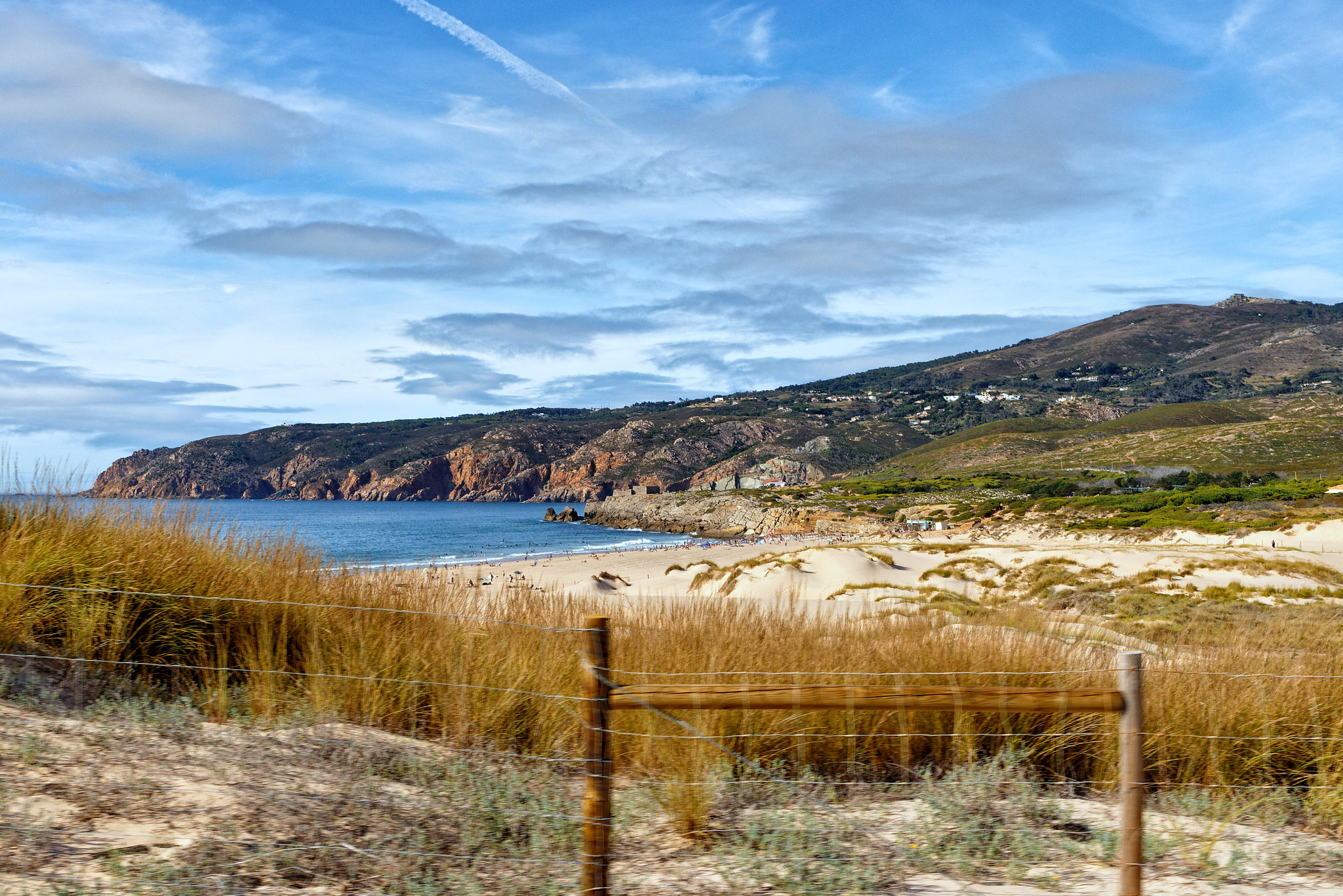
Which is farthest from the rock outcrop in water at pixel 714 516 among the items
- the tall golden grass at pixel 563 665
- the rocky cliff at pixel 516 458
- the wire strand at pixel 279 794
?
the wire strand at pixel 279 794

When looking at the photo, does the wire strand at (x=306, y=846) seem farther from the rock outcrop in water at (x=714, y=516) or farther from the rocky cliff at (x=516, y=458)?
the rocky cliff at (x=516, y=458)

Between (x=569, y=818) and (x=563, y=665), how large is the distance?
1.89m

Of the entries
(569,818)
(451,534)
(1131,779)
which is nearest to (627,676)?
(569,818)

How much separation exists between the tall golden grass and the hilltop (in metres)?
75.5

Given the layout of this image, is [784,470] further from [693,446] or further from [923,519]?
[923,519]

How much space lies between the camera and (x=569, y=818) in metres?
4.59

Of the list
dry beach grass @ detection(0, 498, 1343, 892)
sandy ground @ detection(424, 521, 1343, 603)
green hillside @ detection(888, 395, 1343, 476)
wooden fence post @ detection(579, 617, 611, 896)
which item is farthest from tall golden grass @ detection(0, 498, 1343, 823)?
Result: green hillside @ detection(888, 395, 1343, 476)

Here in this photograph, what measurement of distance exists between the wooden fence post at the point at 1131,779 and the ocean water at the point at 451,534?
7921 mm

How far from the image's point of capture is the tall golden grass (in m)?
5.62

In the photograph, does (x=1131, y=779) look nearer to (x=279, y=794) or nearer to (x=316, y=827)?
(x=316, y=827)

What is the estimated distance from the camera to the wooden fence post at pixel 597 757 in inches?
145

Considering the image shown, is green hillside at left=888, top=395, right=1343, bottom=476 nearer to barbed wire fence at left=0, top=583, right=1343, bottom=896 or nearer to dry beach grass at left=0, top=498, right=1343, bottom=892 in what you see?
dry beach grass at left=0, top=498, right=1343, bottom=892

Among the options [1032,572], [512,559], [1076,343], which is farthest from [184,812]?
[1076,343]

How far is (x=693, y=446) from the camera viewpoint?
130 meters
